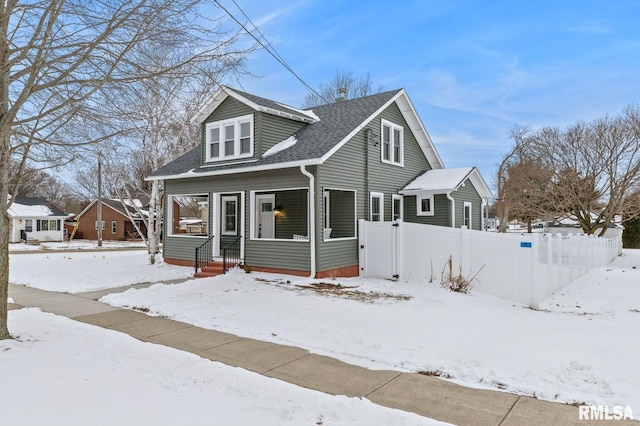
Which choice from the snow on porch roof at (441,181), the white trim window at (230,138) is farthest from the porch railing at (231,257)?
the snow on porch roof at (441,181)

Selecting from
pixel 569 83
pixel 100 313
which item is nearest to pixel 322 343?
pixel 100 313

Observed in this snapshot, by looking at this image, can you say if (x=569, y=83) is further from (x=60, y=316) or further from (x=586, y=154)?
(x=60, y=316)

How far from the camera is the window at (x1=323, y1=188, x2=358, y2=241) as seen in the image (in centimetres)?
1332

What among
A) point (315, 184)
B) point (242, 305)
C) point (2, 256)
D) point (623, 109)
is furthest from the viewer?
point (623, 109)

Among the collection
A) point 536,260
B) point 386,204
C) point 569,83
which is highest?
point 569,83

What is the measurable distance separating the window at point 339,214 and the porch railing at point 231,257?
3198 mm

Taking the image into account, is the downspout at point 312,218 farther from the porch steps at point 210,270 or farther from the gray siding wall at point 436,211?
the gray siding wall at point 436,211

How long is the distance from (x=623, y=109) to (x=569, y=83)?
483 cm

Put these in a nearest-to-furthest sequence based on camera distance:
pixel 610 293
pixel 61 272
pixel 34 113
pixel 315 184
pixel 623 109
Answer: pixel 34 113
pixel 610 293
pixel 315 184
pixel 61 272
pixel 623 109

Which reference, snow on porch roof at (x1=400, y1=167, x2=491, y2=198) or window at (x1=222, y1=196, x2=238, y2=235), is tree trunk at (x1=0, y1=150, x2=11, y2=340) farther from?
snow on porch roof at (x1=400, y1=167, x2=491, y2=198)

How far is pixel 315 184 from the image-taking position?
37.7 feet

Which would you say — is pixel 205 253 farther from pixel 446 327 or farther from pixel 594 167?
pixel 594 167

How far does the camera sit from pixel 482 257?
979cm

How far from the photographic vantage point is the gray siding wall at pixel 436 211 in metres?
15.4
